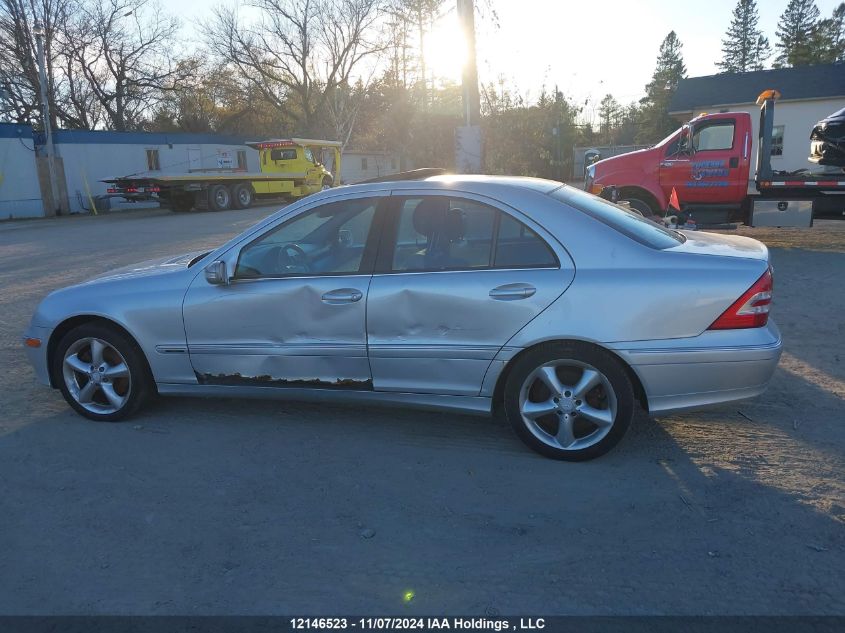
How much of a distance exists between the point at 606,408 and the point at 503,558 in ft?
3.73

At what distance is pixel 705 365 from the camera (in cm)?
354

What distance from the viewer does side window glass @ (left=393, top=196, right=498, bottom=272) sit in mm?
3916

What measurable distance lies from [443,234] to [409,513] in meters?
1.62

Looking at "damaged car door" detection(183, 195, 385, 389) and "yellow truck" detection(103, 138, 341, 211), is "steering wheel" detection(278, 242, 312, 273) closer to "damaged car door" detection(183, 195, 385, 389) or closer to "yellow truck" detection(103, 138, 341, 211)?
"damaged car door" detection(183, 195, 385, 389)

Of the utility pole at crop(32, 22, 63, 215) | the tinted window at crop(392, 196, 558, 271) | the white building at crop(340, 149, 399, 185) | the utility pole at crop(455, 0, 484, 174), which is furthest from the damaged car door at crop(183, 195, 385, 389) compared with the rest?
the white building at crop(340, 149, 399, 185)

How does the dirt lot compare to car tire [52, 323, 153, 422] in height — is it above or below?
below

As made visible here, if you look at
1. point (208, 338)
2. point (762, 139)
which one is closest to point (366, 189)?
point (208, 338)

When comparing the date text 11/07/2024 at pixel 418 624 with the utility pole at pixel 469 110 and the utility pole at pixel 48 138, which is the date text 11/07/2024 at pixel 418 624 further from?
the utility pole at pixel 48 138

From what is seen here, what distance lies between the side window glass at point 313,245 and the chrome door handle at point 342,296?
0.15m

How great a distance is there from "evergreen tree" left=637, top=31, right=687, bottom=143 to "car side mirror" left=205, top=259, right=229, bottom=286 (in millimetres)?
52957

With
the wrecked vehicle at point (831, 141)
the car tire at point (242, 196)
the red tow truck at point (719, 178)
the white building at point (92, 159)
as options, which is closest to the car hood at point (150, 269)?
the red tow truck at point (719, 178)

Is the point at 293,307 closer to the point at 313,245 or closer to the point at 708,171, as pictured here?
A: the point at 313,245

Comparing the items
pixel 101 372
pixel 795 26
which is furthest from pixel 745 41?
pixel 101 372

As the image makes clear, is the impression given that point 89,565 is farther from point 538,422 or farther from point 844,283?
point 844,283
